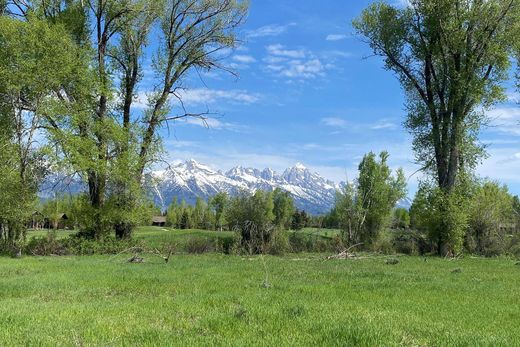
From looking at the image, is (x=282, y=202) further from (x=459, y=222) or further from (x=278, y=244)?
(x=459, y=222)

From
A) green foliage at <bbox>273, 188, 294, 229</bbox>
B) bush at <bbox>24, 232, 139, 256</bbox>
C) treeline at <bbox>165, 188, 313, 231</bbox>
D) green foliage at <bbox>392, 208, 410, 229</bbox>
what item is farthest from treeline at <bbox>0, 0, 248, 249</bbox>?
green foliage at <bbox>273, 188, 294, 229</bbox>

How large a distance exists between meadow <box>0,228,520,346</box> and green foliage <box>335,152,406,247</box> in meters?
27.2

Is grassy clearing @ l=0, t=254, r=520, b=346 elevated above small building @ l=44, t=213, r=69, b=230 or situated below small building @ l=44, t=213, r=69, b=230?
below

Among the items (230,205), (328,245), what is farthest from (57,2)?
(328,245)

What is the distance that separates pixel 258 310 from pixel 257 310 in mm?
18

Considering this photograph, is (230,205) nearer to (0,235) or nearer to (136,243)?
(136,243)

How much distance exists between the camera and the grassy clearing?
261 inches

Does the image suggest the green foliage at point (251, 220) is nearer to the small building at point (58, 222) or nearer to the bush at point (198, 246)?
the bush at point (198, 246)

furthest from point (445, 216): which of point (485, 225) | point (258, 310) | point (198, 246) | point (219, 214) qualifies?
point (219, 214)

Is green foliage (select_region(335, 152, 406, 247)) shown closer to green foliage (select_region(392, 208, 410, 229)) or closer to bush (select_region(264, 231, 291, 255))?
green foliage (select_region(392, 208, 410, 229))

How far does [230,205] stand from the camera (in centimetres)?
4481

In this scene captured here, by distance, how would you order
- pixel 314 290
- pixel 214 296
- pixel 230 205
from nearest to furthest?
pixel 214 296 → pixel 314 290 → pixel 230 205

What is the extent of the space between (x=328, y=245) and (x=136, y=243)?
14406 millimetres

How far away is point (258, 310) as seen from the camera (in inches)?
339
